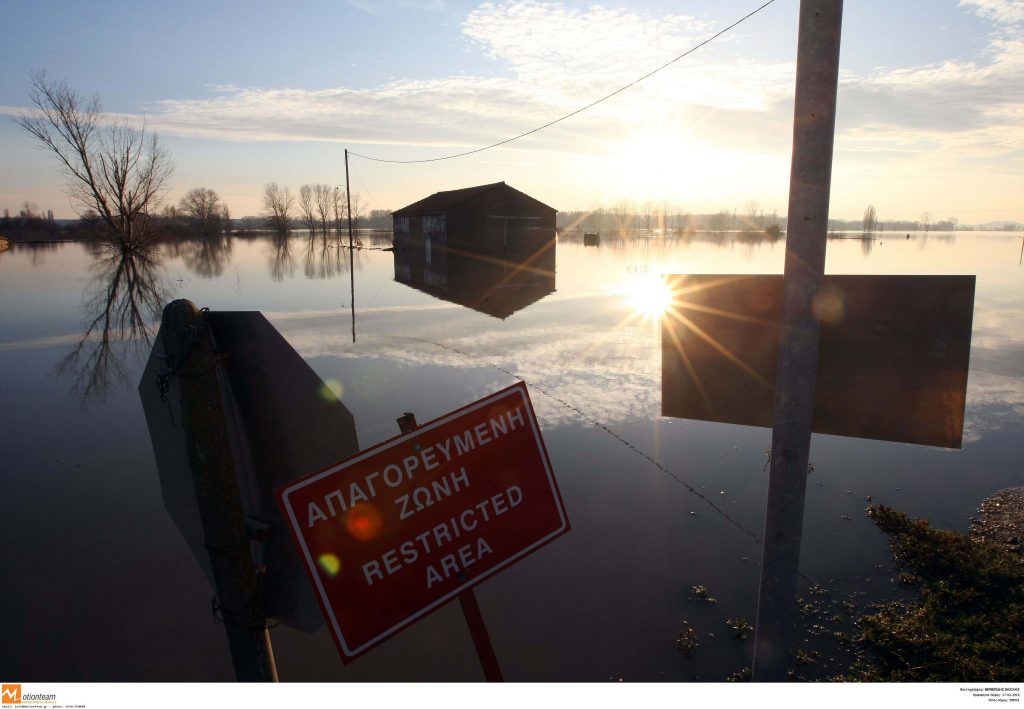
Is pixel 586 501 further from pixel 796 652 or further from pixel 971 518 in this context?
pixel 971 518

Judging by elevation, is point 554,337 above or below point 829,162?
A: below

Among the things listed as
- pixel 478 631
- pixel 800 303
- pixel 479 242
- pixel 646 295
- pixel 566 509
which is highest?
pixel 479 242

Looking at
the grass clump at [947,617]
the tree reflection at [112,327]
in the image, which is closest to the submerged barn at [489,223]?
the tree reflection at [112,327]

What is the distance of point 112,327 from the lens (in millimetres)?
18562

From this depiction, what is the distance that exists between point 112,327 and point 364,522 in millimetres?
20903

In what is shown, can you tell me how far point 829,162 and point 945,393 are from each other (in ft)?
3.79

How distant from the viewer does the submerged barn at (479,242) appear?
105ft

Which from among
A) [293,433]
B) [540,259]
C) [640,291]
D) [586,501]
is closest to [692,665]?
[586,501]

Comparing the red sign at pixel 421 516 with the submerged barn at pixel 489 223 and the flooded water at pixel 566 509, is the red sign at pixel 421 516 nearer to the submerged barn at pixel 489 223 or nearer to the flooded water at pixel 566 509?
the flooded water at pixel 566 509

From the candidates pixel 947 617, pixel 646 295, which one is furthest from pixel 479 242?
pixel 947 617

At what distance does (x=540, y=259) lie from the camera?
44.5m

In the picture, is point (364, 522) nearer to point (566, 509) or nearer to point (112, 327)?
point (566, 509)

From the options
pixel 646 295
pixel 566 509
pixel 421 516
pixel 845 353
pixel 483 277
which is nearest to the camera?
pixel 421 516

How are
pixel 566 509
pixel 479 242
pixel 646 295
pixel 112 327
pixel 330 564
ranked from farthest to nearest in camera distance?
pixel 479 242 < pixel 646 295 < pixel 112 327 < pixel 566 509 < pixel 330 564
